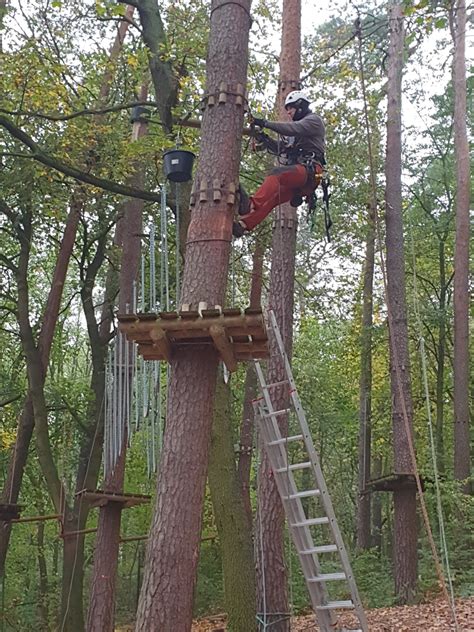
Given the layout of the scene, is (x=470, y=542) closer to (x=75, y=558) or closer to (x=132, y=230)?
(x=75, y=558)

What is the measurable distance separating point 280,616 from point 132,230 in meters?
5.33

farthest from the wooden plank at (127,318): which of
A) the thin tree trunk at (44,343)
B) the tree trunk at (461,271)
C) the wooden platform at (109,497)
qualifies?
the tree trunk at (461,271)

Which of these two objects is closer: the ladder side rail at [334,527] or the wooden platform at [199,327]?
the wooden platform at [199,327]

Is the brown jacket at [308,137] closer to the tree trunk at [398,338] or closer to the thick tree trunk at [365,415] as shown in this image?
the tree trunk at [398,338]

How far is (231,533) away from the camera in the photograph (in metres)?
6.09

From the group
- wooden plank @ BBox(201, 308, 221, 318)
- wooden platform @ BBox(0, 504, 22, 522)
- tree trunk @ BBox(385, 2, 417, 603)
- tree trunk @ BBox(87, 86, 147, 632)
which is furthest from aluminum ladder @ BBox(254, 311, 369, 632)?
wooden platform @ BBox(0, 504, 22, 522)

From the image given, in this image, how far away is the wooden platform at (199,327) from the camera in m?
3.74

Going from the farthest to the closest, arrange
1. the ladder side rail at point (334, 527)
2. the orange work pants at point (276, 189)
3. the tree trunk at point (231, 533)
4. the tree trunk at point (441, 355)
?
the tree trunk at point (441, 355) → the tree trunk at point (231, 533) → the orange work pants at point (276, 189) → the ladder side rail at point (334, 527)

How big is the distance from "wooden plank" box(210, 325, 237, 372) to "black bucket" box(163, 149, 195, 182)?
176cm

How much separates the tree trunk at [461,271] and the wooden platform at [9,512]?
6286mm

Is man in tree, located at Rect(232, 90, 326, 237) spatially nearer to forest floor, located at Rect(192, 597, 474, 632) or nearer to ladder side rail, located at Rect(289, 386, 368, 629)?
ladder side rail, located at Rect(289, 386, 368, 629)

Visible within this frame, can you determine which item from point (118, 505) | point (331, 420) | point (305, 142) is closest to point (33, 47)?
point (305, 142)

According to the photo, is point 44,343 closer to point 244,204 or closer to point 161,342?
point 244,204

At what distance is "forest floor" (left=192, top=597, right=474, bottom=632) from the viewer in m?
6.76
